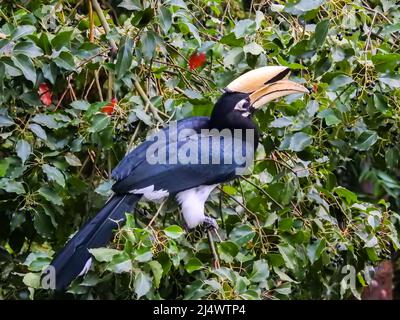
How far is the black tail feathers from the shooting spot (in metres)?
1.88

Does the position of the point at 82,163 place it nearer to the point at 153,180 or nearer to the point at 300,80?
the point at 153,180


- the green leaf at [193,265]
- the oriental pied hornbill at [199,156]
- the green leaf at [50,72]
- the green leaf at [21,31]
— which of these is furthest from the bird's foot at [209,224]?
the green leaf at [21,31]

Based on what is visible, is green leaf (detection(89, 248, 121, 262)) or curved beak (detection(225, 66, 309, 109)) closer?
green leaf (detection(89, 248, 121, 262))

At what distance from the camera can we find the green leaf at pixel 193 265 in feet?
6.29

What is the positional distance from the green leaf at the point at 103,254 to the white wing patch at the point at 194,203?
0.43m

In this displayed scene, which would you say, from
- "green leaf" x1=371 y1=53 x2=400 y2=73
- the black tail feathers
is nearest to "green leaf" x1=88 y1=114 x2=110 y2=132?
the black tail feathers

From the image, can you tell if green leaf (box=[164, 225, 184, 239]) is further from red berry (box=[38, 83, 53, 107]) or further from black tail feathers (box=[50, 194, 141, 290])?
red berry (box=[38, 83, 53, 107])

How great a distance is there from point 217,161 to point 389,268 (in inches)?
87.2

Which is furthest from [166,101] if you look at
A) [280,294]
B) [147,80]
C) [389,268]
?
[389,268]

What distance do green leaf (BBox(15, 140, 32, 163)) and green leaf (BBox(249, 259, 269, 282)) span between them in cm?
61

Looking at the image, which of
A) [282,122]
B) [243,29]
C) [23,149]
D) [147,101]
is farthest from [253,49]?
[23,149]

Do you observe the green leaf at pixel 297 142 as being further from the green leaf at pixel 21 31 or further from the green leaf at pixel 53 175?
the green leaf at pixel 21 31

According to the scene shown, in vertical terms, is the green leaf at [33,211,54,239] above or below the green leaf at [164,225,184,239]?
above
